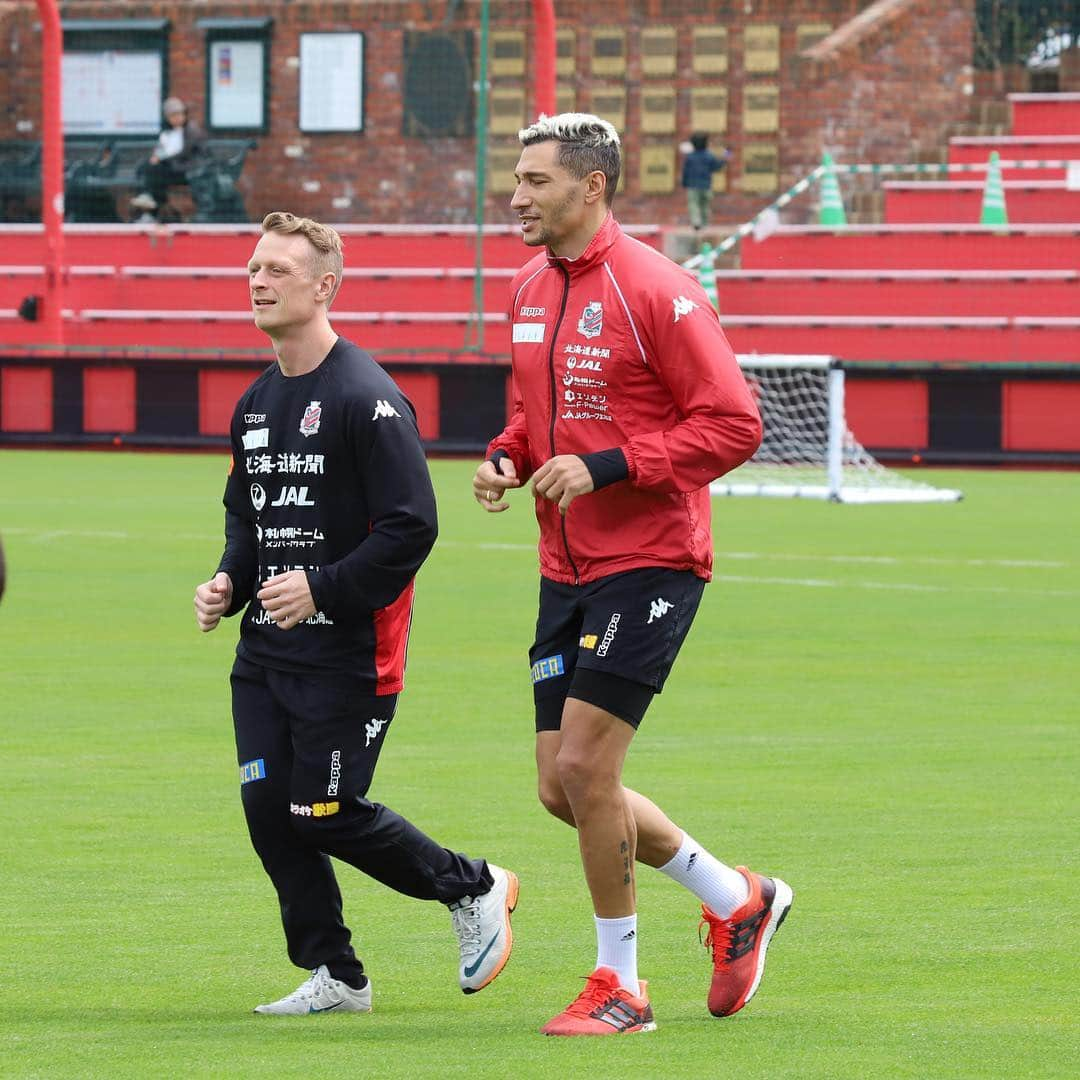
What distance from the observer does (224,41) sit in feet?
129

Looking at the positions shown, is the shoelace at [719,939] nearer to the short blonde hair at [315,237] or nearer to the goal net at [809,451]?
the short blonde hair at [315,237]

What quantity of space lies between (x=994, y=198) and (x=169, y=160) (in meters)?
12.3

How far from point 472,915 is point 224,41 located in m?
34.5

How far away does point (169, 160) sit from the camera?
36.7 m

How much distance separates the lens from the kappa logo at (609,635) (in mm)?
5957

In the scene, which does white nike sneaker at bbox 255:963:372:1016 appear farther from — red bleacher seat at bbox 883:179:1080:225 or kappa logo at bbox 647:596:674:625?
red bleacher seat at bbox 883:179:1080:225

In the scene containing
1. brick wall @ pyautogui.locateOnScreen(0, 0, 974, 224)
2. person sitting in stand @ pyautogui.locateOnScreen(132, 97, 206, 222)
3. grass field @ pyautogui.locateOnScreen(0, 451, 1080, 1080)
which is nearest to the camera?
grass field @ pyautogui.locateOnScreen(0, 451, 1080, 1080)

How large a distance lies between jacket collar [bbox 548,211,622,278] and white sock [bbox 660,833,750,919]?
4.74ft

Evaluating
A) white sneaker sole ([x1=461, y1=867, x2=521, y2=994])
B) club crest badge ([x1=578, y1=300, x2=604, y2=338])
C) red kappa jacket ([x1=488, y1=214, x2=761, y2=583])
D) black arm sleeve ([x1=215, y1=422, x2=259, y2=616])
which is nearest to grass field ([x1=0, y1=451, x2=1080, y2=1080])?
white sneaker sole ([x1=461, y1=867, x2=521, y2=994])

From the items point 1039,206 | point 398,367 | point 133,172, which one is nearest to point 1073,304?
point 1039,206

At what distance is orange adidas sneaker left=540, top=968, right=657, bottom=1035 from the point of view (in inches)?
224

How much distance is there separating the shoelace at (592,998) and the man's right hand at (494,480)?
121 centimetres

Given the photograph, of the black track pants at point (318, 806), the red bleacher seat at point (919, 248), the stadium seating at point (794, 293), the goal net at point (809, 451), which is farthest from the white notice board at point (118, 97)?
the black track pants at point (318, 806)

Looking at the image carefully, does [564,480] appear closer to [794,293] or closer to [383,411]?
[383,411]
